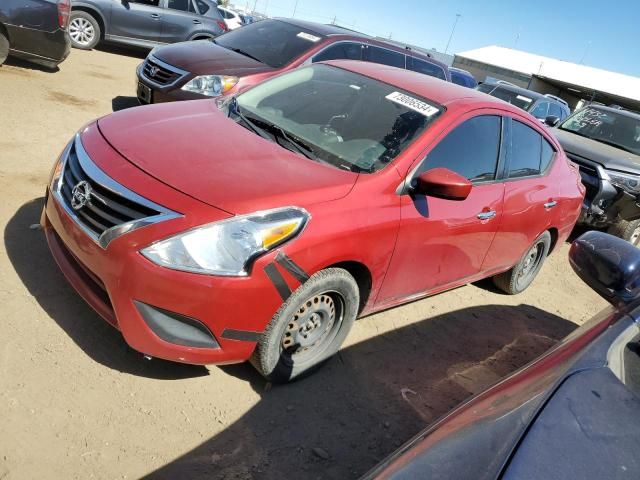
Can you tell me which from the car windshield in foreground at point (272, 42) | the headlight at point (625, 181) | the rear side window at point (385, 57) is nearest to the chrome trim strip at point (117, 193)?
the car windshield in foreground at point (272, 42)

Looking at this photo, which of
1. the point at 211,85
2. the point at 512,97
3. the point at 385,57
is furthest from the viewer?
the point at 512,97

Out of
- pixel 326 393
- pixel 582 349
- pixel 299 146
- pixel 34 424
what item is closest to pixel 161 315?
pixel 34 424

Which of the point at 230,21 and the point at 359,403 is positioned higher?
the point at 230,21

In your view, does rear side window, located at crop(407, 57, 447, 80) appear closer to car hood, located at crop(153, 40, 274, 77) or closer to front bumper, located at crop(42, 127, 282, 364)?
car hood, located at crop(153, 40, 274, 77)

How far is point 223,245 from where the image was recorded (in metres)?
2.46

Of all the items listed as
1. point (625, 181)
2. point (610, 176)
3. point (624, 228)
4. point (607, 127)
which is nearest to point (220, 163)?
point (610, 176)

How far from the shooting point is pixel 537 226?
4645 mm

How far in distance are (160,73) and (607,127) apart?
7.08 m

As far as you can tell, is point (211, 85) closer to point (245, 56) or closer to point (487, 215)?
point (245, 56)

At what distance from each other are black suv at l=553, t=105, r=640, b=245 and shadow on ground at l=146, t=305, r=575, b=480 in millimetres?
3345

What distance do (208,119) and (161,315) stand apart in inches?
58.4

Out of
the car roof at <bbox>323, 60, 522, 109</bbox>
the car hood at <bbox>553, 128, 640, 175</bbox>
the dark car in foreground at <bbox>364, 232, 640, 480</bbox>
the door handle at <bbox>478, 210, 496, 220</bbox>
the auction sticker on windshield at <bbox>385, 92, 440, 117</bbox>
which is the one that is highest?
the car roof at <bbox>323, 60, 522, 109</bbox>

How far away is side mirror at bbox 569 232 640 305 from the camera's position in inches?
87.6

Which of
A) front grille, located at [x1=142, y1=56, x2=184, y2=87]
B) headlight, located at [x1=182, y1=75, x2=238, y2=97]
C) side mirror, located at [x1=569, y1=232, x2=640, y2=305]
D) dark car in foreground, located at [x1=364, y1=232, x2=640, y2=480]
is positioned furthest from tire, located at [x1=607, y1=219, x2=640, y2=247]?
dark car in foreground, located at [x1=364, y1=232, x2=640, y2=480]
